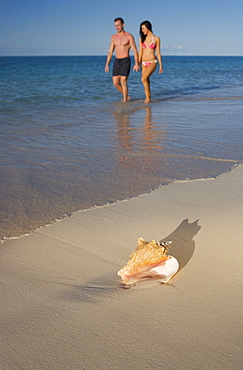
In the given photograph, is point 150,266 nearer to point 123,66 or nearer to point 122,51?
point 123,66

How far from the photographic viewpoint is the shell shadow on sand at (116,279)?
176 cm

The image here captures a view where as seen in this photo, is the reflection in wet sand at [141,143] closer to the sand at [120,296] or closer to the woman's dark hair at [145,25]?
the sand at [120,296]

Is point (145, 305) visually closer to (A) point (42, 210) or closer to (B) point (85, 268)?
(B) point (85, 268)

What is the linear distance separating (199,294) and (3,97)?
392 inches

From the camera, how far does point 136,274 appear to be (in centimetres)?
183

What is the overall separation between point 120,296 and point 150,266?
0.21 meters

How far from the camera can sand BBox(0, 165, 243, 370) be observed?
4.54 ft

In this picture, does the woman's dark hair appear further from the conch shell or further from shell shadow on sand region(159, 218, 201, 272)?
the conch shell

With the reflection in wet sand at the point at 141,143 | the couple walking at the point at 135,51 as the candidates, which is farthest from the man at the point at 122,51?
the reflection in wet sand at the point at 141,143

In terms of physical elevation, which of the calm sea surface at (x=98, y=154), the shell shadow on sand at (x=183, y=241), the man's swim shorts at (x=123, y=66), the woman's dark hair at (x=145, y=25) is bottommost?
the shell shadow on sand at (x=183, y=241)

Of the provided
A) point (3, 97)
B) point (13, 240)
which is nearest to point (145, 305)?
point (13, 240)

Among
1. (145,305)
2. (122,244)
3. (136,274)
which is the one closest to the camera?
(145,305)

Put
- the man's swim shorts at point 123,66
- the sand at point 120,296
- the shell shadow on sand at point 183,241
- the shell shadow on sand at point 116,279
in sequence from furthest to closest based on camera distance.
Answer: the man's swim shorts at point 123,66 < the shell shadow on sand at point 183,241 < the shell shadow on sand at point 116,279 < the sand at point 120,296

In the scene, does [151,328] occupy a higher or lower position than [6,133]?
lower
